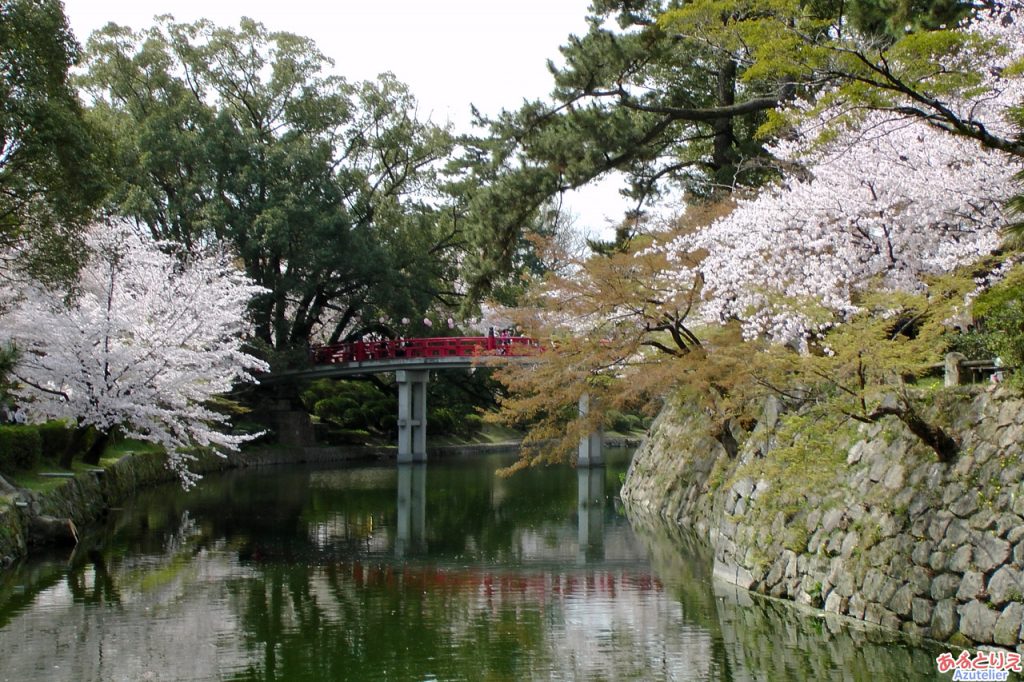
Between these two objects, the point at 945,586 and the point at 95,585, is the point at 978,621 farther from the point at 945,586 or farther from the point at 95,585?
the point at 95,585

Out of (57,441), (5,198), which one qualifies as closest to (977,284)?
(5,198)

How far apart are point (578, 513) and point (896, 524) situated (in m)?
12.7

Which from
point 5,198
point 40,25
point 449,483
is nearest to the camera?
point 40,25

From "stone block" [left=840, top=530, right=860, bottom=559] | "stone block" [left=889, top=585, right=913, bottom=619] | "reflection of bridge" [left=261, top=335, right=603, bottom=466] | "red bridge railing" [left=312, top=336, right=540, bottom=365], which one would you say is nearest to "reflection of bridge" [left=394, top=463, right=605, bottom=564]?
"reflection of bridge" [left=261, top=335, right=603, bottom=466]

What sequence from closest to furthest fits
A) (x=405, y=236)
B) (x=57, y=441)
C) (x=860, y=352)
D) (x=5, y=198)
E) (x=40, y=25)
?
(x=860, y=352) < (x=40, y=25) < (x=5, y=198) < (x=57, y=441) < (x=405, y=236)

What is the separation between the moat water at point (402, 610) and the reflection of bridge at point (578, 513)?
116 millimetres

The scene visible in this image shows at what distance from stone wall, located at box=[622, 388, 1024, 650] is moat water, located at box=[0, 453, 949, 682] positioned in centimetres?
42

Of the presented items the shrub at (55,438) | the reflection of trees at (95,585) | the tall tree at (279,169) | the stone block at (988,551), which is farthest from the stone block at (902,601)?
the tall tree at (279,169)

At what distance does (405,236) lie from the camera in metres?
38.2

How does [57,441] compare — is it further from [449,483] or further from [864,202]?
[864,202]

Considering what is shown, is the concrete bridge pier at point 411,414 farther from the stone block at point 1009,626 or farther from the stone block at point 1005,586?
the stone block at point 1009,626

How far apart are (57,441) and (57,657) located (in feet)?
37.5

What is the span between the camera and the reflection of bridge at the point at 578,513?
1700 cm

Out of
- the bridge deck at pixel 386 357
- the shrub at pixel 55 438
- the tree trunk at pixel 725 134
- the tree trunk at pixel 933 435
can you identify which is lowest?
the tree trunk at pixel 933 435
